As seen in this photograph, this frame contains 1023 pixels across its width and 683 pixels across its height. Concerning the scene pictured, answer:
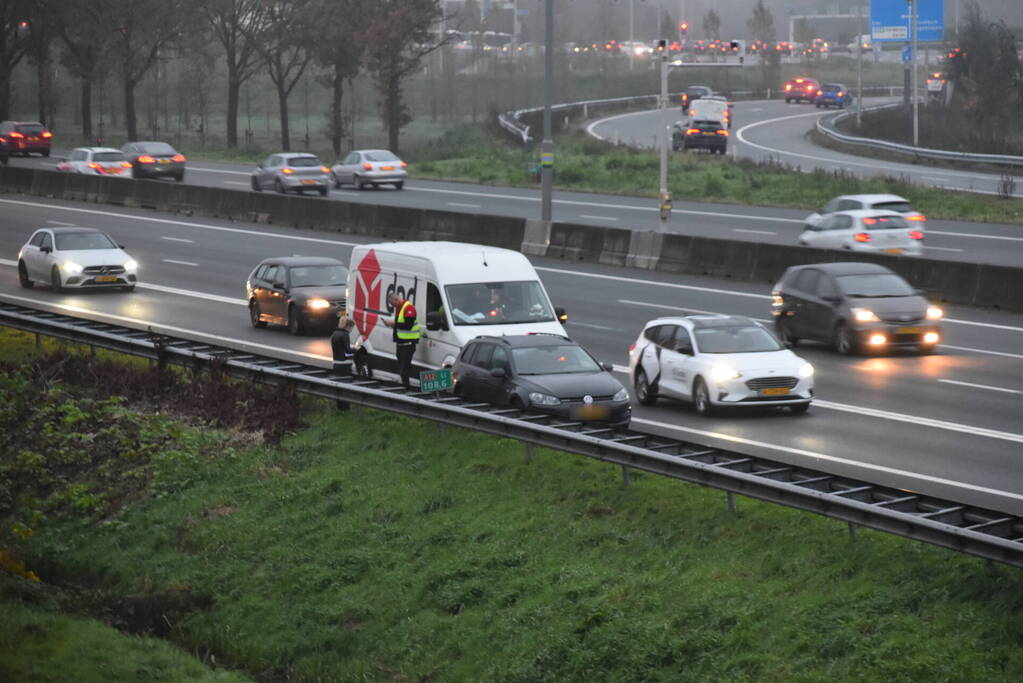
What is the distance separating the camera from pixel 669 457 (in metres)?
16.5

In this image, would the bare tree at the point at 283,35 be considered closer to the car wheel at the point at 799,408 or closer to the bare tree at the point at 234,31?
the bare tree at the point at 234,31

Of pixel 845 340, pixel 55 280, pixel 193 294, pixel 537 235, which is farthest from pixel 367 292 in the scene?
pixel 537 235

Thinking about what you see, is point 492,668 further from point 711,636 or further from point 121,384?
point 121,384

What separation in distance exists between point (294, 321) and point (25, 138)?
50.0 metres

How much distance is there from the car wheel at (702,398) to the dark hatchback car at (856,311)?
19.0 feet

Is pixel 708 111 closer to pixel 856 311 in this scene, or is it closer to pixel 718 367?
pixel 856 311

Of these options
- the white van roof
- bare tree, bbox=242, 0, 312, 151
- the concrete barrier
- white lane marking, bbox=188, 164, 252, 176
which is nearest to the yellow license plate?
the white van roof

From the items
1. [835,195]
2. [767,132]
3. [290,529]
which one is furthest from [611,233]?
[767,132]

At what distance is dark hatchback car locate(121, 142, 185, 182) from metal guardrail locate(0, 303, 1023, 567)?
35.7 meters

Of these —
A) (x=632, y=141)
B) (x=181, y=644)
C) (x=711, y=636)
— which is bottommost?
(x=181, y=644)

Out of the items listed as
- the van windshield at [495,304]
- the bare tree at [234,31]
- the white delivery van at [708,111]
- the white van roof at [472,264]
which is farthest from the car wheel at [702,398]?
the bare tree at [234,31]

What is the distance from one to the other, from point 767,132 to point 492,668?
7739 cm

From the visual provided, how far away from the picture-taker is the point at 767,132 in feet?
293

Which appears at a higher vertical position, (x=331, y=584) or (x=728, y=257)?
(x=728, y=257)
